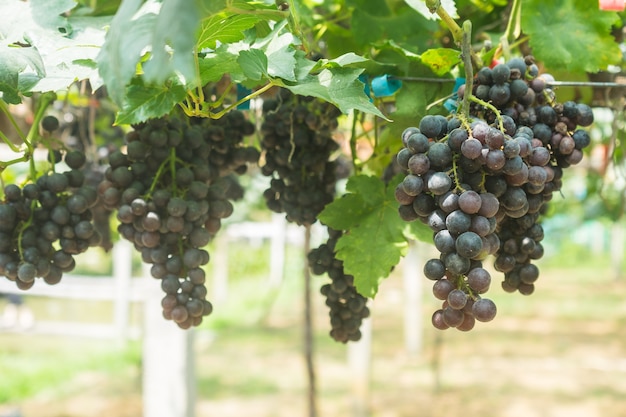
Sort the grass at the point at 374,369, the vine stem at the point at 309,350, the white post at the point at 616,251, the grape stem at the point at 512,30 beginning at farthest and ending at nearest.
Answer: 1. the white post at the point at 616,251
2. the grass at the point at 374,369
3. the vine stem at the point at 309,350
4. the grape stem at the point at 512,30

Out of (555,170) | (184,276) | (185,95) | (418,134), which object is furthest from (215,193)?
(555,170)

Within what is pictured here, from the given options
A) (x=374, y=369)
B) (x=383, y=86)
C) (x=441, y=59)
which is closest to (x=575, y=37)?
(x=441, y=59)

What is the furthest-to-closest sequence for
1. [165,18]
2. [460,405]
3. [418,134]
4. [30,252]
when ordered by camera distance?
1. [460,405]
2. [30,252]
3. [418,134]
4. [165,18]

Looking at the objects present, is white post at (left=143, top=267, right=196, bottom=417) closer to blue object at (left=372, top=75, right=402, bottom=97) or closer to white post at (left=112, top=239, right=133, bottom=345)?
blue object at (left=372, top=75, right=402, bottom=97)

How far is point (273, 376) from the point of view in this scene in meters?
7.11

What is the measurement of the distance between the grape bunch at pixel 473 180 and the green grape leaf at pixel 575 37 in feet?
0.66

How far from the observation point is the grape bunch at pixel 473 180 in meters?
0.81

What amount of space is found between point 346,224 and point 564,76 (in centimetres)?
55

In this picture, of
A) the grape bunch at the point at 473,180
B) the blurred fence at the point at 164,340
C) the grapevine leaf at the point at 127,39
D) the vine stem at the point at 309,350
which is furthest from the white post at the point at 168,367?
the grapevine leaf at the point at 127,39

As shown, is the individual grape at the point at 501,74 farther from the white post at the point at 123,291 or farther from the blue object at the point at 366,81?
the white post at the point at 123,291

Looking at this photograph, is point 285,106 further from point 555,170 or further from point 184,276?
point 555,170

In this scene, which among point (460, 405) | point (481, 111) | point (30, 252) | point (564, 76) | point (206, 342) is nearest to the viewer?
point (481, 111)

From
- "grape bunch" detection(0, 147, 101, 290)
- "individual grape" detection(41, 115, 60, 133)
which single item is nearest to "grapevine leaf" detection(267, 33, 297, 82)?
"grape bunch" detection(0, 147, 101, 290)

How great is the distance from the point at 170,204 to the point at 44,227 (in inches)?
9.2
